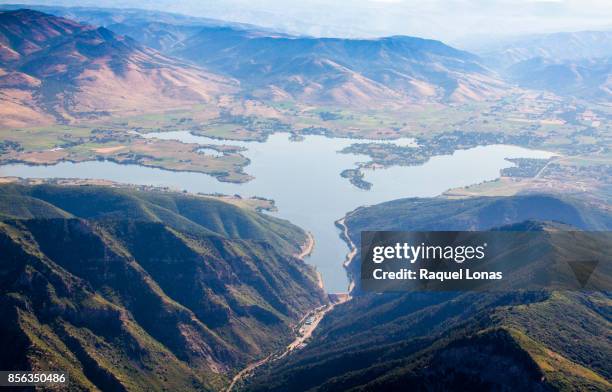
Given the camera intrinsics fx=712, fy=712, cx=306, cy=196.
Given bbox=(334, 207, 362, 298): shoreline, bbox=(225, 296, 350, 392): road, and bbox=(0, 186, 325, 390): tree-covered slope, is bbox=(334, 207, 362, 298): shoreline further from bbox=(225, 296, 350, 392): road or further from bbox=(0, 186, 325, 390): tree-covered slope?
bbox=(0, 186, 325, 390): tree-covered slope

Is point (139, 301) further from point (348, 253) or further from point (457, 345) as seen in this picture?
point (348, 253)

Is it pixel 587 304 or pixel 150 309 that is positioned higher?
pixel 587 304

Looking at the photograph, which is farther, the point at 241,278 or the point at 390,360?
the point at 241,278

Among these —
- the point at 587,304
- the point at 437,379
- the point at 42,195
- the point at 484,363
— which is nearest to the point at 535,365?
the point at 484,363

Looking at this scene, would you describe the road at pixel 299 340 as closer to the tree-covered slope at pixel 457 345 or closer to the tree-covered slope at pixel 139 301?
the tree-covered slope at pixel 139 301

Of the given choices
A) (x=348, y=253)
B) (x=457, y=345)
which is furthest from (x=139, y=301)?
(x=348, y=253)

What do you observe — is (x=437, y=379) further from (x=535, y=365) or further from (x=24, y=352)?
(x=24, y=352)
